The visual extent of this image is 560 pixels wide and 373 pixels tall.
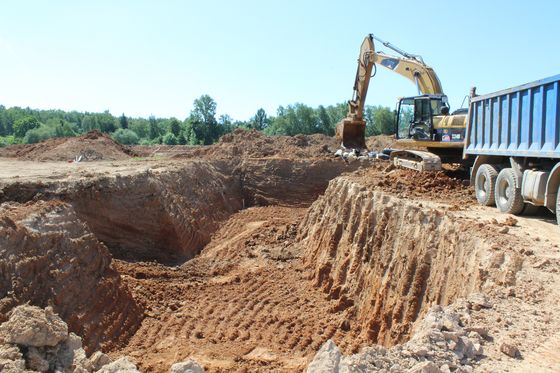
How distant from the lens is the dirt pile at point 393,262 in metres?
7.54

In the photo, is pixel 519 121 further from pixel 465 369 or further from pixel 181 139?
pixel 181 139

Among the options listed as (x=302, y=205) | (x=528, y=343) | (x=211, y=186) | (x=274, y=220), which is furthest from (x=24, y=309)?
(x=302, y=205)

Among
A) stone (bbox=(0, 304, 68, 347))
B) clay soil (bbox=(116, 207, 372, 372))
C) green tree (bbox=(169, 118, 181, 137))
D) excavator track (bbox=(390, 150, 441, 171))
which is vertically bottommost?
clay soil (bbox=(116, 207, 372, 372))

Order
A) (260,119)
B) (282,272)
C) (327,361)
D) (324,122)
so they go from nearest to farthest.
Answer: (327,361) → (282,272) → (324,122) → (260,119)

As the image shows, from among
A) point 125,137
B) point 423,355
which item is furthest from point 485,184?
point 125,137

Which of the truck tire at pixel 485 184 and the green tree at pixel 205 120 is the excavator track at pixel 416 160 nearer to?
the truck tire at pixel 485 184

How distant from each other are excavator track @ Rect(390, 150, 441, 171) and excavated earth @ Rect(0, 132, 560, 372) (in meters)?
0.37

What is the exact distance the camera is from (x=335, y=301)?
1108 centimetres

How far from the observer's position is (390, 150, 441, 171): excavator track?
1411cm

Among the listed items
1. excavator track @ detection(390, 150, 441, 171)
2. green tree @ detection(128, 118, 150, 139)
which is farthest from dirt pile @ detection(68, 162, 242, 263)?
green tree @ detection(128, 118, 150, 139)

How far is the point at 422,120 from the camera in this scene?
1591 cm

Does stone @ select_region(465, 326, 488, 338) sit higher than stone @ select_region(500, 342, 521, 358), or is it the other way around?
stone @ select_region(465, 326, 488, 338)

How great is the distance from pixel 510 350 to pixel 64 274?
792 centimetres

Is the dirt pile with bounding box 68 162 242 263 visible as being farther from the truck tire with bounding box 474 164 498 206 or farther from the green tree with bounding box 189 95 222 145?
the green tree with bounding box 189 95 222 145
